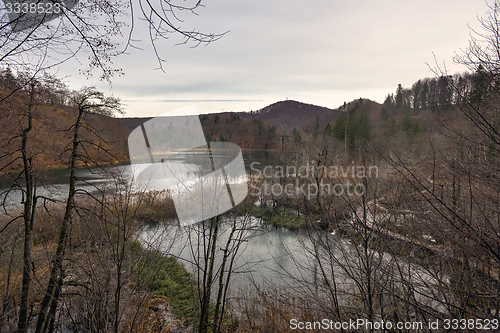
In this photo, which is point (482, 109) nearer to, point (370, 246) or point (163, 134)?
point (370, 246)

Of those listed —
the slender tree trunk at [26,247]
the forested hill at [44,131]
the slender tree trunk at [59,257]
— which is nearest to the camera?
the forested hill at [44,131]

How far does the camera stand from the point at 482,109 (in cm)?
336

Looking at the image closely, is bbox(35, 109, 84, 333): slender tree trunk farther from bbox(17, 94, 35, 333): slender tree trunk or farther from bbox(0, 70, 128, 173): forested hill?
bbox(17, 94, 35, 333): slender tree trunk

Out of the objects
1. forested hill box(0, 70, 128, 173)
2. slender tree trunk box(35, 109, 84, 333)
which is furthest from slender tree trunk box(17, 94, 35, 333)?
slender tree trunk box(35, 109, 84, 333)

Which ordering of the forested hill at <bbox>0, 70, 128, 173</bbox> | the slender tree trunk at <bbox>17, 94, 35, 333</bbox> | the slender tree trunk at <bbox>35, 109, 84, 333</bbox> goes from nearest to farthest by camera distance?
the forested hill at <bbox>0, 70, 128, 173</bbox> → the slender tree trunk at <bbox>35, 109, 84, 333</bbox> → the slender tree trunk at <bbox>17, 94, 35, 333</bbox>

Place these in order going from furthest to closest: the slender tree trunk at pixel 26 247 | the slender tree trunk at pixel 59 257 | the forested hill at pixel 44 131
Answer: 1. the slender tree trunk at pixel 26 247
2. the slender tree trunk at pixel 59 257
3. the forested hill at pixel 44 131

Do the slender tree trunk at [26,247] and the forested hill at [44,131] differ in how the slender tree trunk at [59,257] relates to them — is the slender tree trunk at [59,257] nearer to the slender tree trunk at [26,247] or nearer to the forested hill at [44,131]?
the forested hill at [44,131]

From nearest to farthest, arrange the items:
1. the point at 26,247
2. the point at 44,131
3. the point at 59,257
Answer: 1. the point at 59,257
2. the point at 26,247
3. the point at 44,131

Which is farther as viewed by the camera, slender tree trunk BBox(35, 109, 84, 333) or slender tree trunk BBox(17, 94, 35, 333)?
slender tree trunk BBox(17, 94, 35, 333)

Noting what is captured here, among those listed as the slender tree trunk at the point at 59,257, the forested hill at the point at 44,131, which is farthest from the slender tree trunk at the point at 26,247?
the slender tree trunk at the point at 59,257

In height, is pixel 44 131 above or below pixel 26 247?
above

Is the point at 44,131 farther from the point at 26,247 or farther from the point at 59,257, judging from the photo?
the point at 59,257

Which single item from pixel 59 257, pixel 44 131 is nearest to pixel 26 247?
pixel 59 257

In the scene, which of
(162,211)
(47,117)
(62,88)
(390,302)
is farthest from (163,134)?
(390,302)
